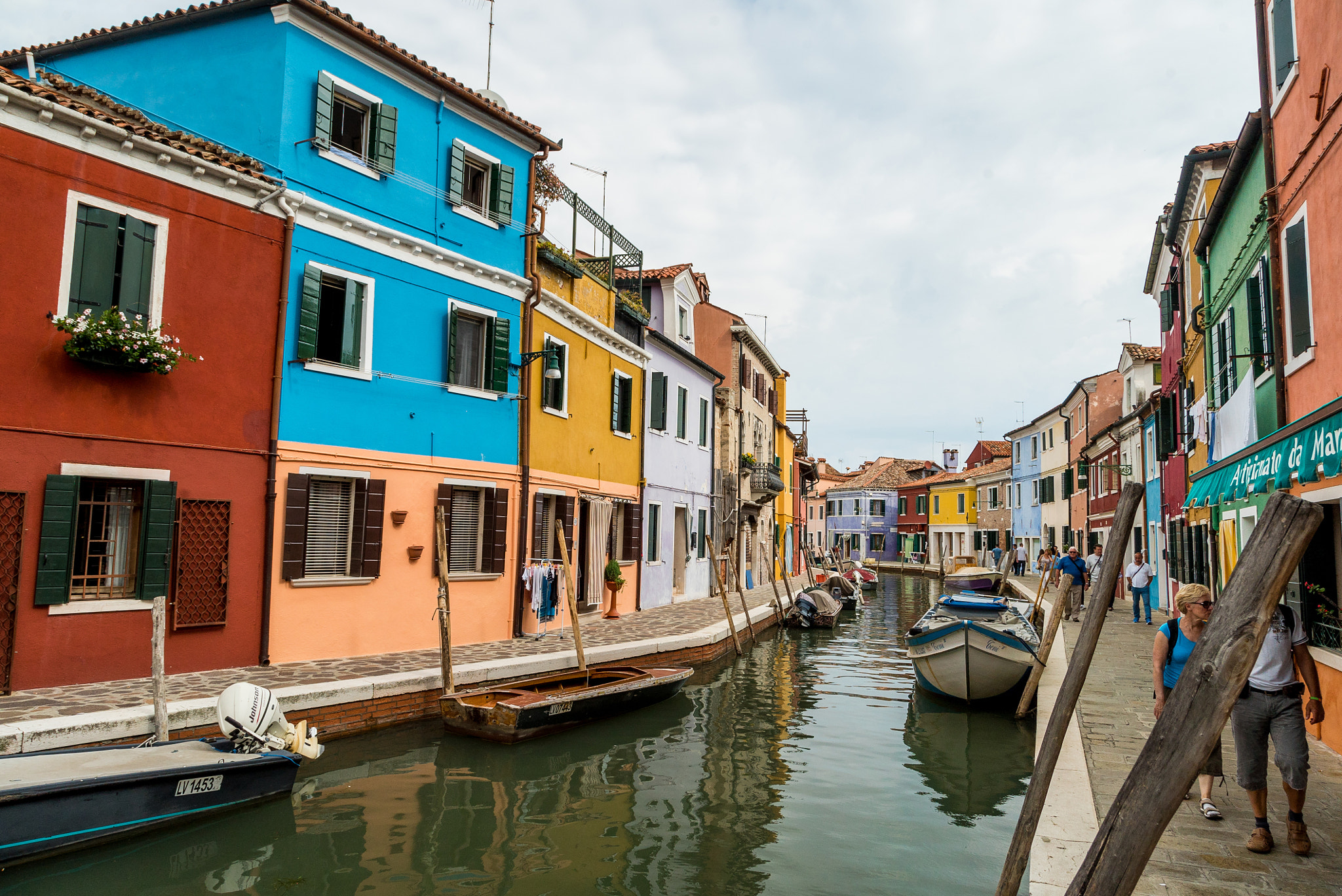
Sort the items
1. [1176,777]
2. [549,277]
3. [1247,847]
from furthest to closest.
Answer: [549,277] → [1247,847] → [1176,777]

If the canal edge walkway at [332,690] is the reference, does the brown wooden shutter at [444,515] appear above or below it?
above

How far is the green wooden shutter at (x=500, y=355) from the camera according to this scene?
1476cm

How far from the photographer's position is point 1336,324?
7734 mm

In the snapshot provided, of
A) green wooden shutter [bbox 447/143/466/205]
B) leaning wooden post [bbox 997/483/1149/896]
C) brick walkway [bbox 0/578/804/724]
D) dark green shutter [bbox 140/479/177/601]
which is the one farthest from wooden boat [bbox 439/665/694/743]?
green wooden shutter [bbox 447/143/466/205]

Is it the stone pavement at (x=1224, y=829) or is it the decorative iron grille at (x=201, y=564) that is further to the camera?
the decorative iron grille at (x=201, y=564)

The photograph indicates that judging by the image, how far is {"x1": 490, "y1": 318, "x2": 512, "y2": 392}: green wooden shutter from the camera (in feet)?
48.4

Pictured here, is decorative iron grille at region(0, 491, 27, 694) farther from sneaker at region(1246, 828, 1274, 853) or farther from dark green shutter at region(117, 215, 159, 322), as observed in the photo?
sneaker at region(1246, 828, 1274, 853)

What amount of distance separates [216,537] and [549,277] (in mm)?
8070

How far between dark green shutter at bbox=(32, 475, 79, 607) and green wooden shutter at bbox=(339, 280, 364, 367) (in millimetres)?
3966

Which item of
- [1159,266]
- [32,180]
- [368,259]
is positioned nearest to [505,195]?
[368,259]

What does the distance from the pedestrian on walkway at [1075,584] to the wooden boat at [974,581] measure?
6.50m

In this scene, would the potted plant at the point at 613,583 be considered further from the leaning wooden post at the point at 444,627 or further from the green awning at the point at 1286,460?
the green awning at the point at 1286,460

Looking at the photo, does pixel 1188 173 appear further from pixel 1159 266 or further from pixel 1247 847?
pixel 1247 847

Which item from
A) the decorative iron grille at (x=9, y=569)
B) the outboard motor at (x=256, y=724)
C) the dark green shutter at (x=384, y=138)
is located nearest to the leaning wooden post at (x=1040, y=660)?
the outboard motor at (x=256, y=724)
